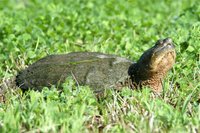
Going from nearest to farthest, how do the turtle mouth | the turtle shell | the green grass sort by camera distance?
Result: the green grass
the turtle mouth
the turtle shell

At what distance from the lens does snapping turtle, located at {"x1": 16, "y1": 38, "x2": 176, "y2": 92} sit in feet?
18.1

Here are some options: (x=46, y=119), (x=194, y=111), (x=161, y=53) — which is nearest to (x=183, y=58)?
(x=161, y=53)

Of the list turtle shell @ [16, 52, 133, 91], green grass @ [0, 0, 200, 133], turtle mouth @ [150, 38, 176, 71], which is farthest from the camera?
turtle shell @ [16, 52, 133, 91]

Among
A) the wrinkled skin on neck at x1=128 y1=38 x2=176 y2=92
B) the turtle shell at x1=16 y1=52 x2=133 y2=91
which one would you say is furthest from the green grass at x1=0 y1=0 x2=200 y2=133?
the turtle shell at x1=16 y1=52 x2=133 y2=91

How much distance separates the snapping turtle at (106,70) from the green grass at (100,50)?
21 centimetres

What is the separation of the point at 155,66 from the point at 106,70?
1.44ft

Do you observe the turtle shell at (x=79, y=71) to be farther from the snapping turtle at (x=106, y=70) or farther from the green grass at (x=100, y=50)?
the green grass at (x=100, y=50)

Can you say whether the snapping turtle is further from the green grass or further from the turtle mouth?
the green grass

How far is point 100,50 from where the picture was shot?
6875 mm

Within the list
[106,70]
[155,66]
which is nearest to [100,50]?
[106,70]

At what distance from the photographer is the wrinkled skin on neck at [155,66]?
546cm

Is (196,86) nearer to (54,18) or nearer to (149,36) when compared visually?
(149,36)

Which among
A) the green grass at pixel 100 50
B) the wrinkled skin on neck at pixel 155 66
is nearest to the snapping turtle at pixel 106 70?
the wrinkled skin on neck at pixel 155 66

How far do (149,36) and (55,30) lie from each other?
3.64ft
